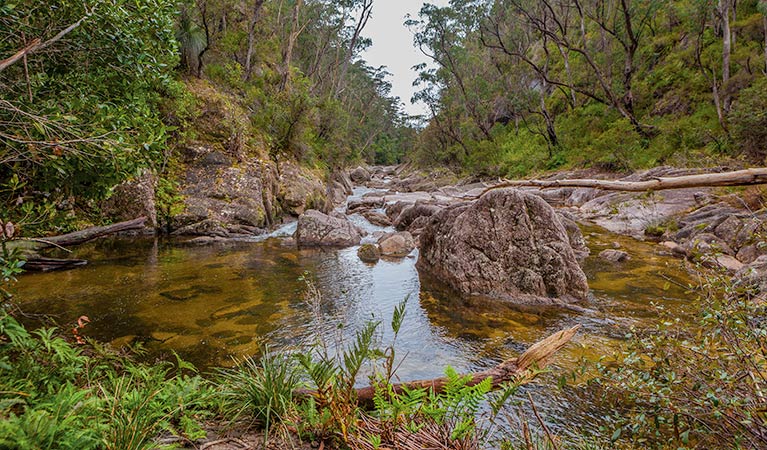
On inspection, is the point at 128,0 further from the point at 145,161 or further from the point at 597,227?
the point at 597,227

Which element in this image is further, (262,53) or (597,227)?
(262,53)

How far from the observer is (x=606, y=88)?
1991 cm

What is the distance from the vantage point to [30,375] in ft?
8.12

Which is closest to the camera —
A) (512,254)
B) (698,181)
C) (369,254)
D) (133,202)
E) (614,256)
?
(698,181)

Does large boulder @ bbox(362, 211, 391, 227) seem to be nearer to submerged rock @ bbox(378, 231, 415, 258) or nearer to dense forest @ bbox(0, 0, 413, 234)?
submerged rock @ bbox(378, 231, 415, 258)

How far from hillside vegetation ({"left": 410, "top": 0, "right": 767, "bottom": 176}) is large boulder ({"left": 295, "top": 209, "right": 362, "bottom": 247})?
37.0 feet

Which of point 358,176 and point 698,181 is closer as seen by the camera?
point 698,181

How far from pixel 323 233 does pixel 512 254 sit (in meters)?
6.77

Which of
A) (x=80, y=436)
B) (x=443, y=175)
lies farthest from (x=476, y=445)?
(x=443, y=175)

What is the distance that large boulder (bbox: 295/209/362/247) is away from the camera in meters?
12.1

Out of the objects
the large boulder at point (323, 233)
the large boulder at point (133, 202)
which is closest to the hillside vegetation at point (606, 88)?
the large boulder at point (323, 233)

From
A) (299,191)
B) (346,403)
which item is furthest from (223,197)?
(346,403)

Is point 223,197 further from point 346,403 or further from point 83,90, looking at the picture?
point 346,403

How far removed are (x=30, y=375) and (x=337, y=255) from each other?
8472 mm
